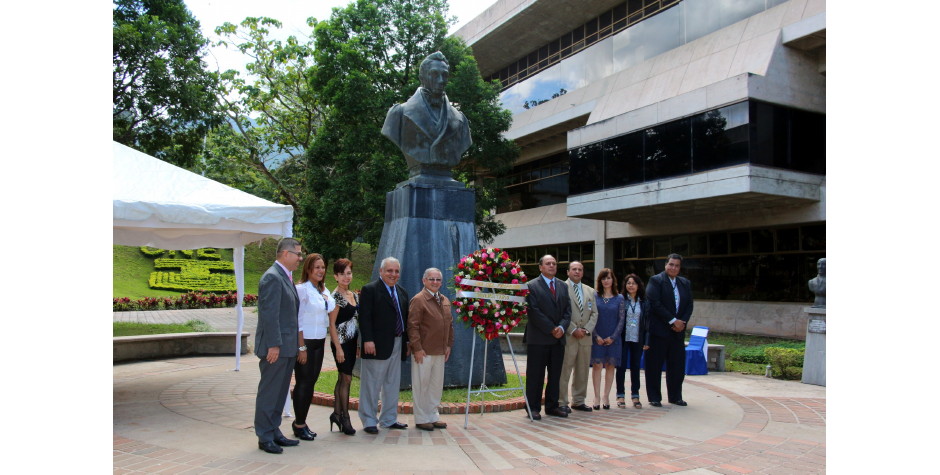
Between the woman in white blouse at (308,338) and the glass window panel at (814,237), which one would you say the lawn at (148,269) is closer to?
the glass window panel at (814,237)

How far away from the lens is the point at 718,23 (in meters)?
19.9

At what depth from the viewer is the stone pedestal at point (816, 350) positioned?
31.8ft

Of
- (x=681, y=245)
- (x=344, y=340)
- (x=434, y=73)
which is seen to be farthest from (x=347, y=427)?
(x=681, y=245)

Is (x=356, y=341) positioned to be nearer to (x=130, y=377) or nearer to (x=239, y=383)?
(x=239, y=383)

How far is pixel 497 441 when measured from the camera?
19.1 ft

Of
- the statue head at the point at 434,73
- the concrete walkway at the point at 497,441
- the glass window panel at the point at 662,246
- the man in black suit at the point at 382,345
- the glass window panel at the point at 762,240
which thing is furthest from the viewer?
the glass window panel at the point at 662,246

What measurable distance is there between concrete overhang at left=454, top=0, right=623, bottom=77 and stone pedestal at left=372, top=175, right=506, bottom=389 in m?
18.7

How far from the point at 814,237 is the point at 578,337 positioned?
14.0 m

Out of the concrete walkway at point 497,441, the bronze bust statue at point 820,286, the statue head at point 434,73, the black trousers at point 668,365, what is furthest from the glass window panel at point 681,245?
the statue head at point 434,73

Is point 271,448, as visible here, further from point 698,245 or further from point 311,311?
point 698,245

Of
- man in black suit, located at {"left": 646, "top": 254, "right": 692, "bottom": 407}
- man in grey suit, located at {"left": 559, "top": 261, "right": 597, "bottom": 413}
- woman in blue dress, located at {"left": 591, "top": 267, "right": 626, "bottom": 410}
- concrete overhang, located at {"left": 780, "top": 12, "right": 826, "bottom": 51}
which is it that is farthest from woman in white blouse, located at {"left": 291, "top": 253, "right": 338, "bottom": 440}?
concrete overhang, located at {"left": 780, "top": 12, "right": 826, "bottom": 51}

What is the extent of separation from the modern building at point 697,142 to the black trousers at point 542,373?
11.6 m

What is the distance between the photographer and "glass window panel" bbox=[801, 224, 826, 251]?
1811 centimetres

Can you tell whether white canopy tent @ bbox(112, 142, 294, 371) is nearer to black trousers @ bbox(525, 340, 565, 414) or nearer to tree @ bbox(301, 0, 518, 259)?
black trousers @ bbox(525, 340, 565, 414)
